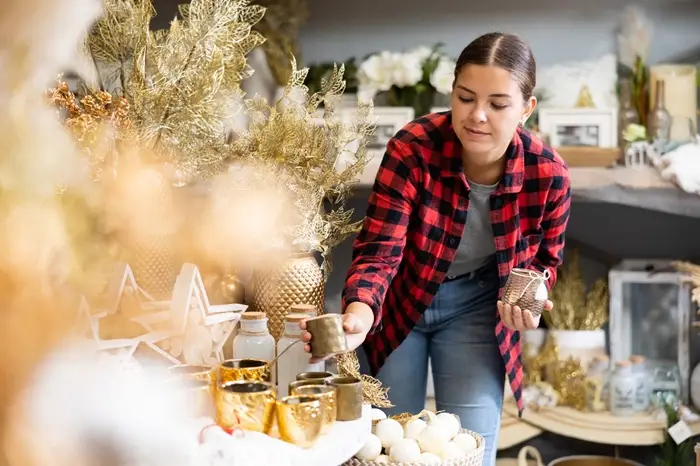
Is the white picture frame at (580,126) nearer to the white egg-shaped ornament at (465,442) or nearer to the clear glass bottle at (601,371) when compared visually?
the clear glass bottle at (601,371)

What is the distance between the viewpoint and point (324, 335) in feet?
3.42

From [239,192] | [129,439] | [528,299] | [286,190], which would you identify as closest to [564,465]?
[528,299]

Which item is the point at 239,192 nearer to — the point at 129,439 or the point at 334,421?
the point at 334,421

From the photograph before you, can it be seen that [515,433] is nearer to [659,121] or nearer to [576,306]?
[576,306]

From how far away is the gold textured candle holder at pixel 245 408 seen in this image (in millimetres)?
876

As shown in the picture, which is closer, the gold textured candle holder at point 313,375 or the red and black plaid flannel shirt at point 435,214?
the gold textured candle holder at point 313,375

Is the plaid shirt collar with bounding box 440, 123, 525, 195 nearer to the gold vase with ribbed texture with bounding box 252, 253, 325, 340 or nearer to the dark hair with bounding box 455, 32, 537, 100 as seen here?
the dark hair with bounding box 455, 32, 537, 100

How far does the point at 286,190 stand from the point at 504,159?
477mm

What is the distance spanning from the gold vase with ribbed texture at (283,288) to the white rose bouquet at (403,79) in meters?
1.15

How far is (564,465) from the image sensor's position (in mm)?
2400

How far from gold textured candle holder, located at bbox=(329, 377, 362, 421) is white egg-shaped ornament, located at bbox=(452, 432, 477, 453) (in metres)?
0.23

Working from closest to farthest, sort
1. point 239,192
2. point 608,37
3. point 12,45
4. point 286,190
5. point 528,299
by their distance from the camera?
point 12,45 → point 239,192 → point 286,190 → point 528,299 → point 608,37

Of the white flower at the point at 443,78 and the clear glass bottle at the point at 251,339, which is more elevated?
the white flower at the point at 443,78

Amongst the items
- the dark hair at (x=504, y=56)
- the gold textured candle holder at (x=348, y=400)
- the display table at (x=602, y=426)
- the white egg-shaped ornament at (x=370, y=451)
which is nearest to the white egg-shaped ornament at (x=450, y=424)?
the white egg-shaped ornament at (x=370, y=451)
